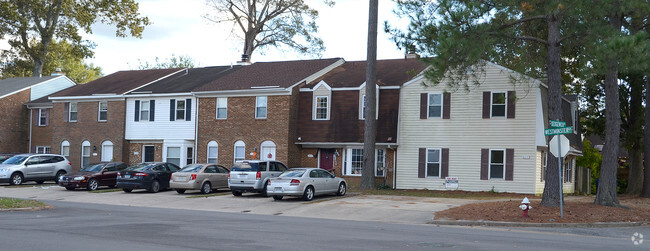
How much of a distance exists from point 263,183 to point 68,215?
9.53 meters

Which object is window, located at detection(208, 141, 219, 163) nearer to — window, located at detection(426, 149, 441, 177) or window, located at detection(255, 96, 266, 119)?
window, located at detection(255, 96, 266, 119)

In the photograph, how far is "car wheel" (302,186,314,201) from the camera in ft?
81.5

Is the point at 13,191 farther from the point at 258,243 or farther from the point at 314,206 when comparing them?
the point at 258,243

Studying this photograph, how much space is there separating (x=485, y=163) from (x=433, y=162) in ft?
8.26

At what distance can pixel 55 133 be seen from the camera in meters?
42.2

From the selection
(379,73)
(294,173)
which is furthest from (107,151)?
(294,173)

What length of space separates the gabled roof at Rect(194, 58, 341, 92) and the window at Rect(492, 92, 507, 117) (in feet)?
33.6

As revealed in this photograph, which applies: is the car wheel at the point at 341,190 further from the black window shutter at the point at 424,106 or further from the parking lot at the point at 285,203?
the black window shutter at the point at 424,106

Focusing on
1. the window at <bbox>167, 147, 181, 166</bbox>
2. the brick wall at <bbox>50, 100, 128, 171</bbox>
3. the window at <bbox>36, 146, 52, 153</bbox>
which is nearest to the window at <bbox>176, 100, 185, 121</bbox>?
the window at <bbox>167, 147, 181, 166</bbox>

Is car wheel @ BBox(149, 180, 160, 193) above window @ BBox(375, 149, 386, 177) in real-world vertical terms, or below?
below

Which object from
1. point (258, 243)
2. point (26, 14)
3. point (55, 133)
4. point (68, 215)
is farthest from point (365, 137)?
point (26, 14)

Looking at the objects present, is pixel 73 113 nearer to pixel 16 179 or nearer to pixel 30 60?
pixel 16 179

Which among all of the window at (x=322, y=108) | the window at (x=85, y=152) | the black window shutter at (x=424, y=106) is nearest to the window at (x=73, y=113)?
the window at (x=85, y=152)

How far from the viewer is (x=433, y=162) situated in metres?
31.3
